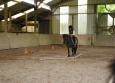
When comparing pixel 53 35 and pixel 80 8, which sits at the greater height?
pixel 80 8

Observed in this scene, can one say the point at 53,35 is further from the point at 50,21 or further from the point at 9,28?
the point at 9,28

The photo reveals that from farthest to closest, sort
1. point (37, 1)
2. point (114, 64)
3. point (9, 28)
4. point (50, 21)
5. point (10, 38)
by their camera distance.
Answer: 1. point (50, 21)
2. point (37, 1)
3. point (9, 28)
4. point (10, 38)
5. point (114, 64)

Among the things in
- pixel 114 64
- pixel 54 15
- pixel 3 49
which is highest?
pixel 54 15

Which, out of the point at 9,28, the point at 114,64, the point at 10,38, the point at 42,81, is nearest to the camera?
the point at 114,64

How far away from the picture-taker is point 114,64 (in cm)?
109

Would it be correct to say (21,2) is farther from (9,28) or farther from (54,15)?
(54,15)

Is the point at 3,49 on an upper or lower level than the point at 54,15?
lower

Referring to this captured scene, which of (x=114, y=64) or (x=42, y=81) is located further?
(x=42, y=81)

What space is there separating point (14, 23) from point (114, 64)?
80.9 ft

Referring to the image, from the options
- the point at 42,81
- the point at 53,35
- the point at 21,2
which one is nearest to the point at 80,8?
the point at 53,35

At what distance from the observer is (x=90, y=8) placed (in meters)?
24.0

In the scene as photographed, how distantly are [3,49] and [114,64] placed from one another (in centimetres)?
1461

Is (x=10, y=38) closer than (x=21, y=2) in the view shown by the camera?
Yes

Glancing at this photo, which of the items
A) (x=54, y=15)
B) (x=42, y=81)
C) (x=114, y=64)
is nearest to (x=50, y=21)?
(x=54, y=15)
